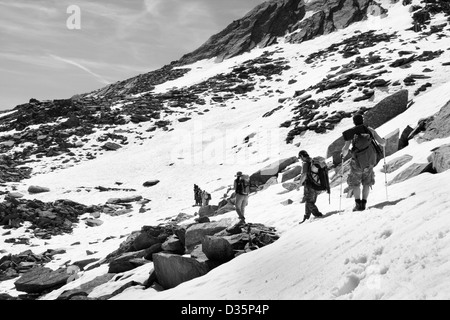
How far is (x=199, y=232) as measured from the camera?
1133 cm

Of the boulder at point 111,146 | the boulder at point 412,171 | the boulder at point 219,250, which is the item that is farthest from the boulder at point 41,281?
the boulder at point 111,146

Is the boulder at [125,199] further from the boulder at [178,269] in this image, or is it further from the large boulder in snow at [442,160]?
the large boulder in snow at [442,160]

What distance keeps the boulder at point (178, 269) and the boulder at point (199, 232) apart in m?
1.95

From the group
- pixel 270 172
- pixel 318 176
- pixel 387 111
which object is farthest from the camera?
pixel 270 172

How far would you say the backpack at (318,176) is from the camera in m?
10.1

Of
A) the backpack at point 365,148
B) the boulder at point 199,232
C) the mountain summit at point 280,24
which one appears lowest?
the boulder at point 199,232

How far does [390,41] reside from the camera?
6694 cm

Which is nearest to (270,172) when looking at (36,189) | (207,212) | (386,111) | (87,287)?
(207,212)

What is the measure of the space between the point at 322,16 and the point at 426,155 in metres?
105

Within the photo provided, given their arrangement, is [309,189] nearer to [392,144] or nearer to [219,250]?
[219,250]

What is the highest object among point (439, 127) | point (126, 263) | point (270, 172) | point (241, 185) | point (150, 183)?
point (439, 127)

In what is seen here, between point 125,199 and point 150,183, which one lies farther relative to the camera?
point 150,183

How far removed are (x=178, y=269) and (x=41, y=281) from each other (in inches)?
262

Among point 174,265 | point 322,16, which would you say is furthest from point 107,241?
point 322,16
